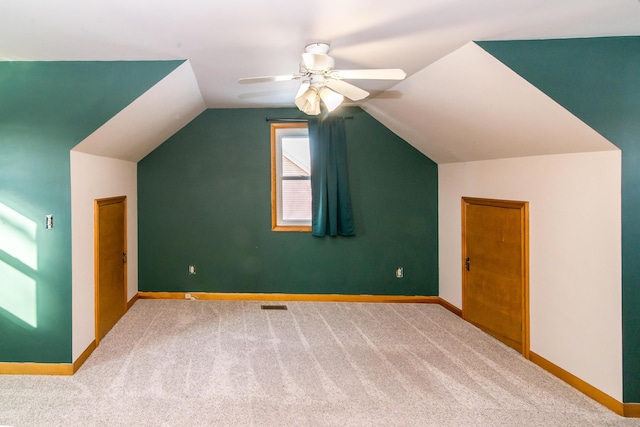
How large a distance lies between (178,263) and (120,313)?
0.98m

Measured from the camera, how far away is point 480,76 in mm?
3008

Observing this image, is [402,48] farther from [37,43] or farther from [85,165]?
[85,165]

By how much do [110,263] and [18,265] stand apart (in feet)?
3.36

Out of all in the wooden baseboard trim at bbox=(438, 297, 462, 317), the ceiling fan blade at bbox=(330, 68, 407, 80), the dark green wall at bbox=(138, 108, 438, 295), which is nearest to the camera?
the ceiling fan blade at bbox=(330, 68, 407, 80)

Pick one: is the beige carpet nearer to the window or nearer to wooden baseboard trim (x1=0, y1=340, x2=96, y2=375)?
wooden baseboard trim (x1=0, y1=340, x2=96, y2=375)

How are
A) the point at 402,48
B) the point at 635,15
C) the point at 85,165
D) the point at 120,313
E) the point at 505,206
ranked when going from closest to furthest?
the point at 635,15 < the point at 402,48 < the point at 85,165 < the point at 505,206 < the point at 120,313

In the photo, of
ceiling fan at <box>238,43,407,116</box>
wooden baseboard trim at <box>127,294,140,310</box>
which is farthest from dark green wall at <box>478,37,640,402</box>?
wooden baseboard trim at <box>127,294,140,310</box>

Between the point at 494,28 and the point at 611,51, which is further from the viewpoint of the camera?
the point at 611,51

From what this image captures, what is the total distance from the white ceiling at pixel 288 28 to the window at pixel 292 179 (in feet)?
6.14

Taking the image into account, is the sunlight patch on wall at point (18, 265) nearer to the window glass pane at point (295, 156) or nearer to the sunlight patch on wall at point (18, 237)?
the sunlight patch on wall at point (18, 237)

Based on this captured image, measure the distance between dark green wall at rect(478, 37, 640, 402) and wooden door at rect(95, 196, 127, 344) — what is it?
149 inches

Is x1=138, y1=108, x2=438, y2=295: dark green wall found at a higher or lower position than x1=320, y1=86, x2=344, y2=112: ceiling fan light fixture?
lower

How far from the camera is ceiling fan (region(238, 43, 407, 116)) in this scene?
8.26 feet

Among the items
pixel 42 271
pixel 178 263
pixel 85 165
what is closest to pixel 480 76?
pixel 85 165
